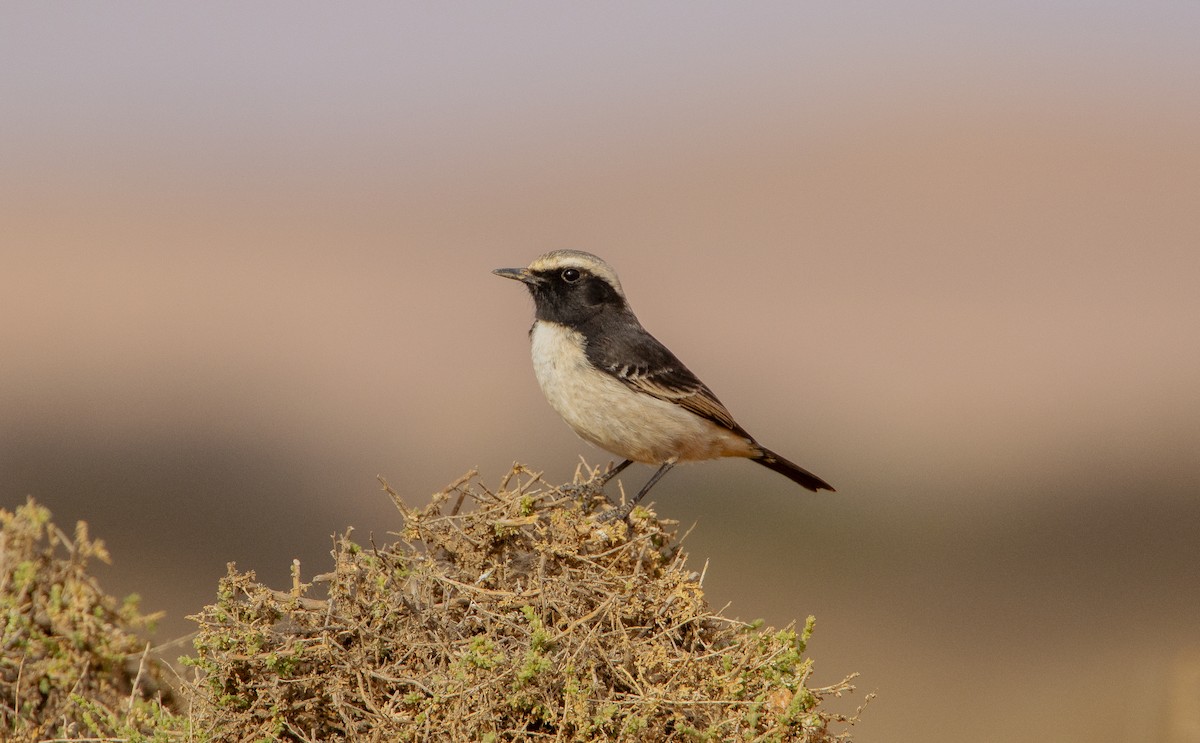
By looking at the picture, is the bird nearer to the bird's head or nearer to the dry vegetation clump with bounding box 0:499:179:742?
the bird's head

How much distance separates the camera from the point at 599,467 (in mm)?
5473

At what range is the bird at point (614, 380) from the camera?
6.98m

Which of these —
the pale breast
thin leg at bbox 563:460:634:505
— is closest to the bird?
the pale breast

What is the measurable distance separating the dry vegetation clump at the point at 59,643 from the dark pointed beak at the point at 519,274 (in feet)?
9.12

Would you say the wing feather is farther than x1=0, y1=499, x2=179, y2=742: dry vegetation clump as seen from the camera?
Yes

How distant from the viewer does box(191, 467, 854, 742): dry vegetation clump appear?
160 inches

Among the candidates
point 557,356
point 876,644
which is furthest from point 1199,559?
point 557,356

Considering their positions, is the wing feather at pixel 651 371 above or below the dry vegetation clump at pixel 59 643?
above

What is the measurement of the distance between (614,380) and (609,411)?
0.80 ft

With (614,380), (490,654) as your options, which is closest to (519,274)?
(614,380)

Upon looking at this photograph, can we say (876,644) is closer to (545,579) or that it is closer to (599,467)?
(599,467)

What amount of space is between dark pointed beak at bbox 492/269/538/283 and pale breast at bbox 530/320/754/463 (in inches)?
13.1

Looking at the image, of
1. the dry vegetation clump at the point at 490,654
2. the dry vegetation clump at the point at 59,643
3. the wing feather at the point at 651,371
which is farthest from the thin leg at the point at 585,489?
the dry vegetation clump at the point at 59,643

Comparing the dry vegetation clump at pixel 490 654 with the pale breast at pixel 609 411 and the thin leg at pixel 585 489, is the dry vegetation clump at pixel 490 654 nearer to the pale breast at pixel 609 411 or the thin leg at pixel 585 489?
the thin leg at pixel 585 489
